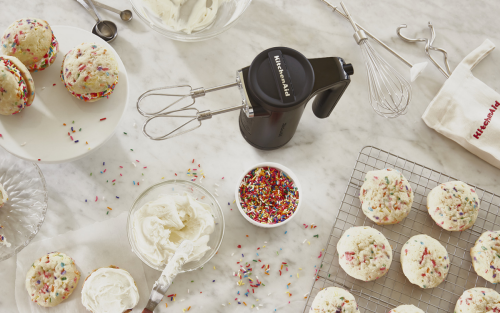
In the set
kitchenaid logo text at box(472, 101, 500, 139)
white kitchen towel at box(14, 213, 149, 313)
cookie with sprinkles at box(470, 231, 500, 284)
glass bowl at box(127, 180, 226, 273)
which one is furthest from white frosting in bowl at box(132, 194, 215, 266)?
kitchenaid logo text at box(472, 101, 500, 139)

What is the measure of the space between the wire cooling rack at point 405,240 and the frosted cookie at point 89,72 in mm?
908

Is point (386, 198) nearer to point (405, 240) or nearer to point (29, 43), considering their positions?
point (405, 240)

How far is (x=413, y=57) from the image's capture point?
1.65 m

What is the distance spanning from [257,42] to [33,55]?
0.82 m

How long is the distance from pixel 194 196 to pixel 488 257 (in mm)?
1056

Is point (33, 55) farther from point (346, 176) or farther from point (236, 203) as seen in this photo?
point (346, 176)

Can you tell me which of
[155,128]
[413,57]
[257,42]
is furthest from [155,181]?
[413,57]

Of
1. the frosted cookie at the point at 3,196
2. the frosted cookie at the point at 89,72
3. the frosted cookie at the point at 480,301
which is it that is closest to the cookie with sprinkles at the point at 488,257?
the frosted cookie at the point at 480,301

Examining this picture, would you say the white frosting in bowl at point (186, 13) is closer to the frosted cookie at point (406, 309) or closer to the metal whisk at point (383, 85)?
→ the metal whisk at point (383, 85)

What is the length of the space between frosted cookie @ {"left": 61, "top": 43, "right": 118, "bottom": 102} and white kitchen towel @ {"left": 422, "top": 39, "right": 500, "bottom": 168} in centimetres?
120

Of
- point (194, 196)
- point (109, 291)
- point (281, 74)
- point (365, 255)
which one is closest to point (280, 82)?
point (281, 74)

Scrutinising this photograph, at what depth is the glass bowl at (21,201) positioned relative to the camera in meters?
1.32

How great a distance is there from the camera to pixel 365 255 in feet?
4.41

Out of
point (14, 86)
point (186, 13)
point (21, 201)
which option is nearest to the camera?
point (14, 86)
